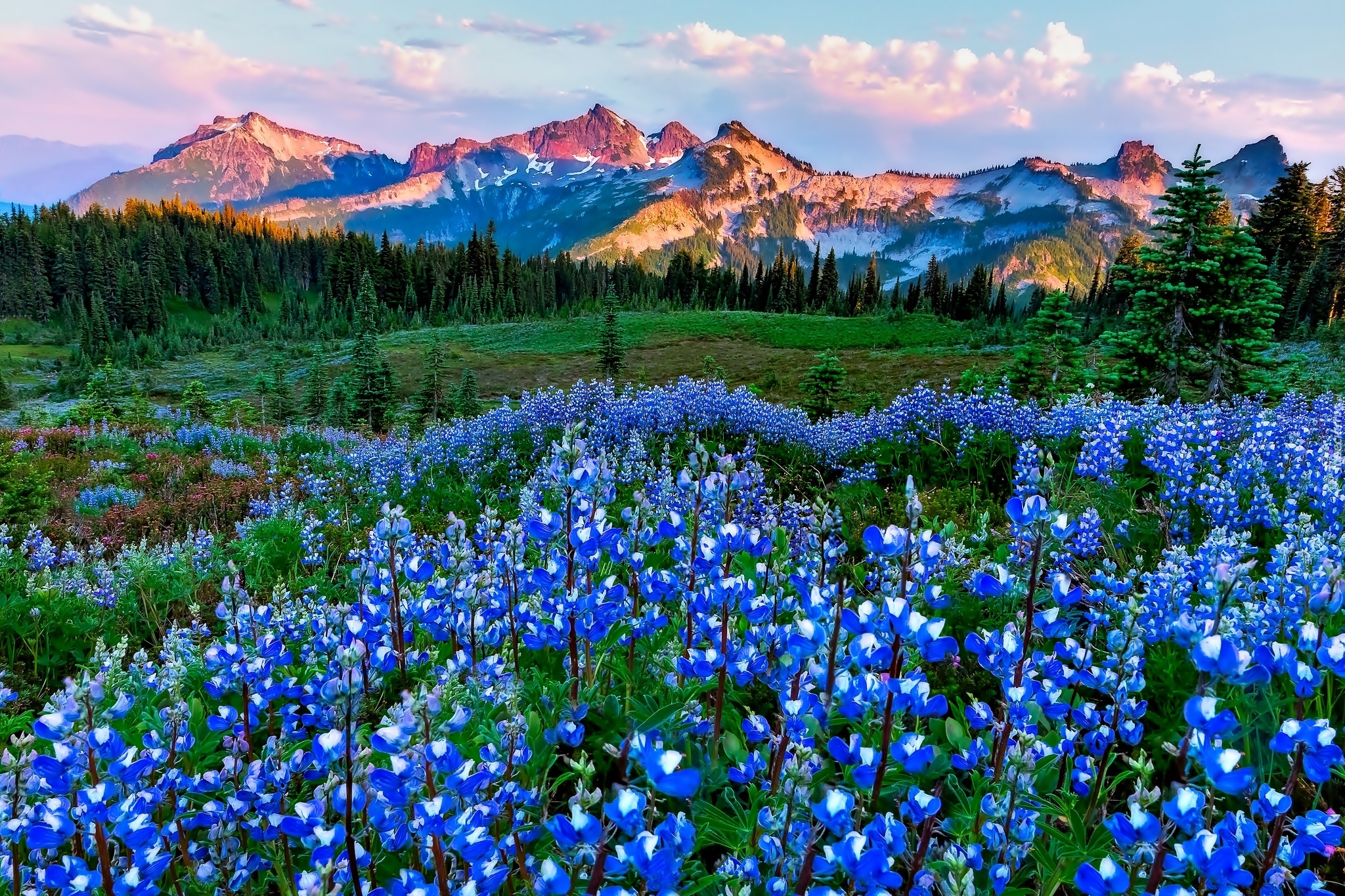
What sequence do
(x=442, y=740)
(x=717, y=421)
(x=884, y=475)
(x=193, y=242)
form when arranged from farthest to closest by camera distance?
(x=193, y=242)
(x=717, y=421)
(x=884, y=475)
(x=442, y=740)

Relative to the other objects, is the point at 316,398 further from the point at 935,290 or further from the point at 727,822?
the point at 935,290

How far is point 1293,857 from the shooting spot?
71.7 inches

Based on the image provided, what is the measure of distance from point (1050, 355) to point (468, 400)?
1888 cm

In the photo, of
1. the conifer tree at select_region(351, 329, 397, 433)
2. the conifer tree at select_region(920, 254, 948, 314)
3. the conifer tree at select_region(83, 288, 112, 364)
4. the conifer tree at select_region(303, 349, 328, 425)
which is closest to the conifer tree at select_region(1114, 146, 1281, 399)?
the conifer tree at select_region(351, 329, 397, 433)

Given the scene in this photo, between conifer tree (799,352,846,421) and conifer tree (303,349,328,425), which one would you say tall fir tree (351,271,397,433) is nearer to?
conifer tree (303,349,328,425)

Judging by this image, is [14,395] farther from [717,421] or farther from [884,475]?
[884,475]

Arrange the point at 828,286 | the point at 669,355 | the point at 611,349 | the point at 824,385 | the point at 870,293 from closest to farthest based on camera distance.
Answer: the point at 824,385
the point at 611,349
the point at 669,355
the point at 828,286
the point at 870,293

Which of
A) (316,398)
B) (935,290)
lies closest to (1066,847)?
(316,398)

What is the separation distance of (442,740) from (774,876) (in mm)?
1013

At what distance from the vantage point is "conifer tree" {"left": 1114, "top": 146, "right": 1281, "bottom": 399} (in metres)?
12.5

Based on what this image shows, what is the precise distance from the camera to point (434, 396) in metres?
27.2

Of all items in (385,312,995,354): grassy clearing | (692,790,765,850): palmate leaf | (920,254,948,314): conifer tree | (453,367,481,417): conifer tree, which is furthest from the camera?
(920,254,948,314): conifer tree

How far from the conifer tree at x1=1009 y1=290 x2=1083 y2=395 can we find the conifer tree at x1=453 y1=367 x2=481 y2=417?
55.7ft

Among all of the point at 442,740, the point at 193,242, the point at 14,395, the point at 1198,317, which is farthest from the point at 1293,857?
the point at 193,242
